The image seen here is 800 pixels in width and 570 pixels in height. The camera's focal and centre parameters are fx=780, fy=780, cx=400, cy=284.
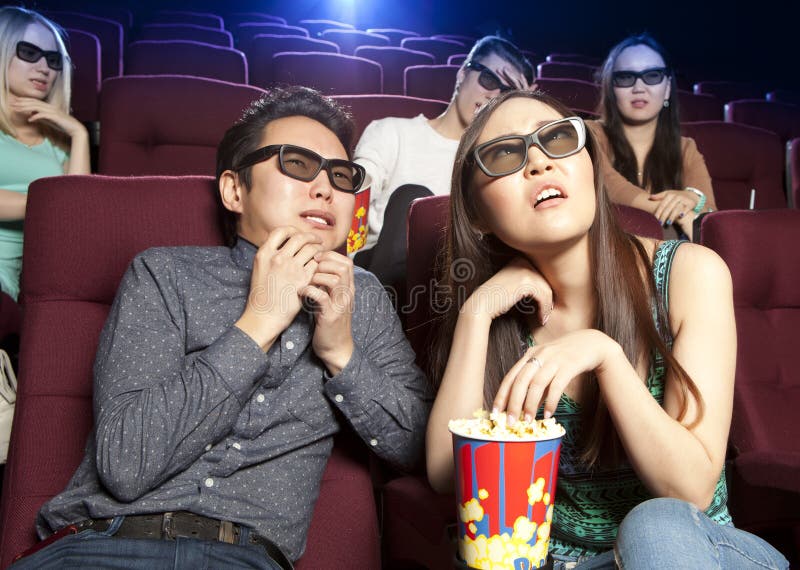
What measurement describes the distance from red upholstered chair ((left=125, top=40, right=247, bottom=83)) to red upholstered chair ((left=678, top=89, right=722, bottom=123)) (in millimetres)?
1792

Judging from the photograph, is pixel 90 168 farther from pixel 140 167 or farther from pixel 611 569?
pixel 611 569

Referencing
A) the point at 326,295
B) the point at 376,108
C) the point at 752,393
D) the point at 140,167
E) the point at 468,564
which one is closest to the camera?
the point at 468,564

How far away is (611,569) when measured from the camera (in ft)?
2.16

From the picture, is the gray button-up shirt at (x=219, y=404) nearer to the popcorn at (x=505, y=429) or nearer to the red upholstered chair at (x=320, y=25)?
the popcorn at (x=505, y=429)

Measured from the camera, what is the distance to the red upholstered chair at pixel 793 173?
2295mm

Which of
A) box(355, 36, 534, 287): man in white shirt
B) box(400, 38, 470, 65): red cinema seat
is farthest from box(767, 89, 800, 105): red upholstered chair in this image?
box(355, 36, 534, 287): man in white shirt

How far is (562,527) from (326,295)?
1.13 feet

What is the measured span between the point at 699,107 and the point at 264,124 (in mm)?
2719

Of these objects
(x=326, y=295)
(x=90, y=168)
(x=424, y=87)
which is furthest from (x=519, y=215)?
(x=424, y=87)

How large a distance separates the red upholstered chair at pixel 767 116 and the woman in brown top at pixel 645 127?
133cm

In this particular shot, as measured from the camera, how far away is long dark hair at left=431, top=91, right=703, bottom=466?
0.77 metres

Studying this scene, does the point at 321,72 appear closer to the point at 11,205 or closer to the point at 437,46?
A: the point at 11,205

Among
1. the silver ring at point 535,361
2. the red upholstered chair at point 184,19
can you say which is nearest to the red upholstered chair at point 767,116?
the red upholstered chair at point 184,19

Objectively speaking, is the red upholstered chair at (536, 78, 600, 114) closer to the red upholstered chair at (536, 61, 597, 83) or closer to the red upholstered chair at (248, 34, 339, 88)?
the red upholstered chair at (536, 61, 597, 83)
